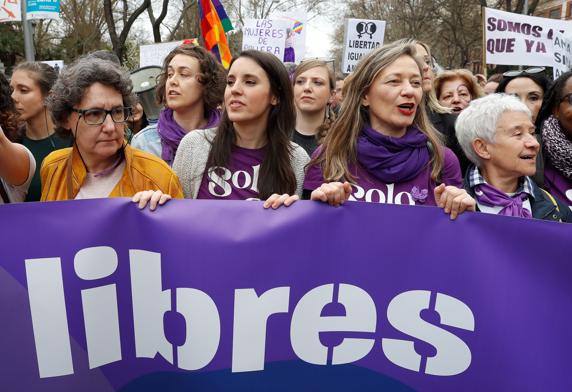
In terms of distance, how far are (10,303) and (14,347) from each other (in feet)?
0.45

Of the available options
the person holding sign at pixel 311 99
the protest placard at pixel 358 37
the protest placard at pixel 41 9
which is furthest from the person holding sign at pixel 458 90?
the protest placard at pixel 41 9

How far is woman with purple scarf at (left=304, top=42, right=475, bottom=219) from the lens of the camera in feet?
8.08

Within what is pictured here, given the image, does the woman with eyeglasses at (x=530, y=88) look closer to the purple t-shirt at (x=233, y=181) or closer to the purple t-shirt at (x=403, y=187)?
Result: the purple t-shirt at (x=403, y=187)

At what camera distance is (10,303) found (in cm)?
188

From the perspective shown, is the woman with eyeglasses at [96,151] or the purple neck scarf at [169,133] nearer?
the woman with eyeglasses at [96,151]

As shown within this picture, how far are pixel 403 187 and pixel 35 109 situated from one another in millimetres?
2374

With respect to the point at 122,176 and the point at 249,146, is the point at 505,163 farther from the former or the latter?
the point at 122,176

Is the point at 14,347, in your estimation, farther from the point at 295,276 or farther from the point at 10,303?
the point at 295,276

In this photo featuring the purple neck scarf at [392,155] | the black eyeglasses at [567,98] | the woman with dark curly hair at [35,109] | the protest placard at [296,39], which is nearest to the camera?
the purple neck scarf at [392,155]

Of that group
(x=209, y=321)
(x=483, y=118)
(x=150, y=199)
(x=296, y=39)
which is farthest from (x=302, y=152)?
(x=296, y=39)

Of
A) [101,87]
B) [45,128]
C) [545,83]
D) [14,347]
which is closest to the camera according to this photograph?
[14,347]

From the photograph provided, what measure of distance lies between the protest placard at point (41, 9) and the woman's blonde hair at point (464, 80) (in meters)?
9.22

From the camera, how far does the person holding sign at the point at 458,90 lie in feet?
14.5

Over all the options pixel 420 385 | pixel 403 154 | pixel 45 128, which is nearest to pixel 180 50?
pixel 45 128
